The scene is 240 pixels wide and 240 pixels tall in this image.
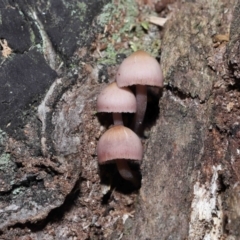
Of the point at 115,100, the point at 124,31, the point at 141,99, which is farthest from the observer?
the point at 124,31

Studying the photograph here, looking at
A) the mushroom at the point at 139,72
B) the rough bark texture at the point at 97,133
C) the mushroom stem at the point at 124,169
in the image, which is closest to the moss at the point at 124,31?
the rough bark texture at the point at 97,133

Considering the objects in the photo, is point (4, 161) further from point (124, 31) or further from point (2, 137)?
point (124, 31)

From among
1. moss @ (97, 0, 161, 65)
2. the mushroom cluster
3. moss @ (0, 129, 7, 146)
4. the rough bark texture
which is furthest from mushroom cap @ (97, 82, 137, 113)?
moss @ (0, 129, 7, 146)

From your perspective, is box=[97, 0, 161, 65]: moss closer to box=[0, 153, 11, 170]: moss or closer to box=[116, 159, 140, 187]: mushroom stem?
box=[116, 159, 140, 187]: mushroom stem

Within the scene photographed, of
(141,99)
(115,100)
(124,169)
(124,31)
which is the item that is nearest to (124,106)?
(115,100)

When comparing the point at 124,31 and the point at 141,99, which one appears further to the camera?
the point at 124,31

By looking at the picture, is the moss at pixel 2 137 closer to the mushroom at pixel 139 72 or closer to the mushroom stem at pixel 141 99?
the mushroom at pixel 139 72

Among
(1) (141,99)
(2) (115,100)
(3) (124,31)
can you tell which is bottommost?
(1) (141,99)
